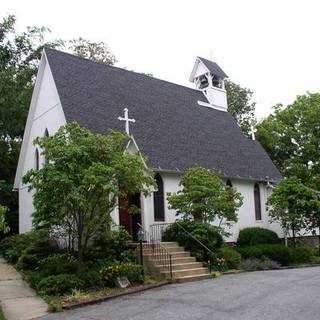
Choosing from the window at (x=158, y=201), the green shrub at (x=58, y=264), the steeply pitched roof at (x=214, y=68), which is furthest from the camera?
the steeply pitched roof at (x=214, y=68)

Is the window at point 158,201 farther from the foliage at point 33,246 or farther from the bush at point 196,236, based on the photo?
the foliage at point 33,246

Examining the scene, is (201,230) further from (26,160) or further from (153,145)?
(26,160)

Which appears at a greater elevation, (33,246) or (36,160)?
(36,160)

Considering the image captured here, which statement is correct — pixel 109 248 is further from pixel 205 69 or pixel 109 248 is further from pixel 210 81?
pixel 205 69

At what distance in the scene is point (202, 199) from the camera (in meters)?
20.5

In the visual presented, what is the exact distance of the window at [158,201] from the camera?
22.3m

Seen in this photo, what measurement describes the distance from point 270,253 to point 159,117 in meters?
8.58

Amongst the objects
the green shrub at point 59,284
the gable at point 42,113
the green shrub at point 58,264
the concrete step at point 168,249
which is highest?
the gable at point 42,113

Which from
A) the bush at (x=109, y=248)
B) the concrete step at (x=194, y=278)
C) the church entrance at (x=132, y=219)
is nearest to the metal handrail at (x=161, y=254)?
the concrete step at (x=194, y=278)

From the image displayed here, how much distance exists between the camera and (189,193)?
20.2 meters

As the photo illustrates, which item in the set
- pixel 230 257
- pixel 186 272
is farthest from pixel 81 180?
pixel 230 257

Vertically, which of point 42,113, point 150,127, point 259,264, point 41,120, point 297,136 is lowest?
point 259,264

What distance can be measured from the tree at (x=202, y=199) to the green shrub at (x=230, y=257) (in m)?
1.33

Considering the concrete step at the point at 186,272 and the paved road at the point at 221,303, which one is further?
the concrete step at the point at 186,272
